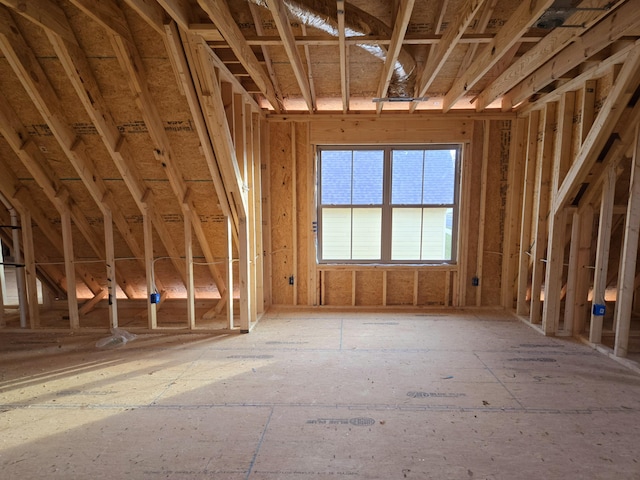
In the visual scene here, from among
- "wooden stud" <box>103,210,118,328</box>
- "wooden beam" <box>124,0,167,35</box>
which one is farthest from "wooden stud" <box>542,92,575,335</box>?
"wooden stud" <box>103,210,118,328</box>

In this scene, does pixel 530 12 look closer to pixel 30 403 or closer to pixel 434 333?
pixel 434 333

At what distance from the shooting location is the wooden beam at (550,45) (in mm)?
2193

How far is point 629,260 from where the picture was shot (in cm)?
305

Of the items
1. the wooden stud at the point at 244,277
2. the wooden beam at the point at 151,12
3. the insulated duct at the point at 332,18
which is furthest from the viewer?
the wooden stud at the point at 244,277

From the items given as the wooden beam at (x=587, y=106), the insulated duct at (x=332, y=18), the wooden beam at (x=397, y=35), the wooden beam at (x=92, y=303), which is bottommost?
the wooden beam at (x=92, y=303)

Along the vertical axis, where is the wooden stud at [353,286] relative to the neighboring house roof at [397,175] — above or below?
below

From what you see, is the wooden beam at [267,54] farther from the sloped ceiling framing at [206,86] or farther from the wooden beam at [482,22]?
the wooden beam at [482,22]

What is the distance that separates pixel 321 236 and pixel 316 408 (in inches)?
108

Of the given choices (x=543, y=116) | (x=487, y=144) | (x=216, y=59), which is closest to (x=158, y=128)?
(x=216, y=59)

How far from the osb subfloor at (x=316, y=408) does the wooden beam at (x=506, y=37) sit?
2577 millimetres

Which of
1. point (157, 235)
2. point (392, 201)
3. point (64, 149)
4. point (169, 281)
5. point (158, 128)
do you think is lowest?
point (169, 281)

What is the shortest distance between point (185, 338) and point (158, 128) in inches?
86.3

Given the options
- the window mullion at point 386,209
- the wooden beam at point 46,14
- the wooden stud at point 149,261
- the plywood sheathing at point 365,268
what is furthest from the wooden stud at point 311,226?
the wooden beam at point 46,14

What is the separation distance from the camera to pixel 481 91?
165 inches
